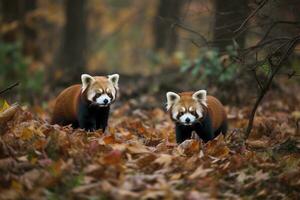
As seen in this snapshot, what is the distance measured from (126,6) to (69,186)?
34231 millimetres

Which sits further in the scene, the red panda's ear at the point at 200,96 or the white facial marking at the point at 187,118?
the red panda's ear at the point at 200,96

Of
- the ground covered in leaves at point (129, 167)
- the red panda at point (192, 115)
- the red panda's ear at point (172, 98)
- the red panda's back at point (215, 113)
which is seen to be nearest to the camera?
the ground covered in leaves at point (129, 167)

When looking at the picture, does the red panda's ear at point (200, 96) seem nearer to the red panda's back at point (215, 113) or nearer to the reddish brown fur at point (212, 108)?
the reddish brown fur at point (212, 108)

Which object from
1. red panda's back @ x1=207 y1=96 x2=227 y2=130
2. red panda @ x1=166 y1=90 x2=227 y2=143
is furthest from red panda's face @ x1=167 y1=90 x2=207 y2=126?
red panda's back @ x1=207 y1=96 x2=227 y2=130

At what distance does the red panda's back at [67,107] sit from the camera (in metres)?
9.22

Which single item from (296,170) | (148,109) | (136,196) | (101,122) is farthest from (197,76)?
(136,196)

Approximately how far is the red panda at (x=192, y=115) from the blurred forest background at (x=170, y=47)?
80 cm

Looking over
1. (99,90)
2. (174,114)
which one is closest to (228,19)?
(174,114)

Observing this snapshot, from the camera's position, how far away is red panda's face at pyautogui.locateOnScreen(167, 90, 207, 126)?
28.0ft

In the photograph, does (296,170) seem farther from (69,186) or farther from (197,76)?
(197,76)

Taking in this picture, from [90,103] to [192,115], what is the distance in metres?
1.51

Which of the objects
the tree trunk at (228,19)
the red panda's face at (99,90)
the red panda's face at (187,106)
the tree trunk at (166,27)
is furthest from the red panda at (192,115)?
the tree trunk at (166,27)

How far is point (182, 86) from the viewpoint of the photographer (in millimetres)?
14734

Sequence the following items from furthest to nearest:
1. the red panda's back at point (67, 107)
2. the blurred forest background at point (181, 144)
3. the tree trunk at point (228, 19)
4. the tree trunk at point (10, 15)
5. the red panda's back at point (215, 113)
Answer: the tree trunk at point (10, 15), the tree trunk at point (228, 19), the red panda's back at point (67, 107), the red panda's back at point (215, 113), the blurred forest background at point (181, 144)
